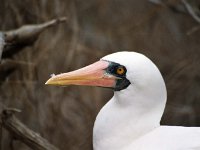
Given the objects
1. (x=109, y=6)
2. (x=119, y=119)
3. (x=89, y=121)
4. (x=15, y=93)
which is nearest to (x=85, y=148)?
(x=89, y=121)

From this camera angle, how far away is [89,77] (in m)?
4.61

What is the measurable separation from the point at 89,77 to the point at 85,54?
2.62 m

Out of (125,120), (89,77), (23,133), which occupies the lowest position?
(23,133)

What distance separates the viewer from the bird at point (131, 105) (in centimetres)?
450

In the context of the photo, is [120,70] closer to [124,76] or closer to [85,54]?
[124,76]

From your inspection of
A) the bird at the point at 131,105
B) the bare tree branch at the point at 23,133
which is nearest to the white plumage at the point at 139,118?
the bird at the point at 131,105

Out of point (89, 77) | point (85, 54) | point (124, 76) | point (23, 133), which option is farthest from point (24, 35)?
point (85, 54)

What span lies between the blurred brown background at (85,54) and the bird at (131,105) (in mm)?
1536

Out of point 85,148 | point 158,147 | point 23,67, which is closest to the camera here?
point 158,147

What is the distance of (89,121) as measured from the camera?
7.18 m

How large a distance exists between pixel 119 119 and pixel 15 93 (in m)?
1.86

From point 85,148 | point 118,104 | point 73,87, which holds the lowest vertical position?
point 85,148

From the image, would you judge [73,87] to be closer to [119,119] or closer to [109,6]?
[109,6]

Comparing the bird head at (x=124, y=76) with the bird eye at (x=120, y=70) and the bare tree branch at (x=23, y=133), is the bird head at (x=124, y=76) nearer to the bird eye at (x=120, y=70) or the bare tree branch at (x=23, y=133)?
the bird eye at (x=120, y=70)
